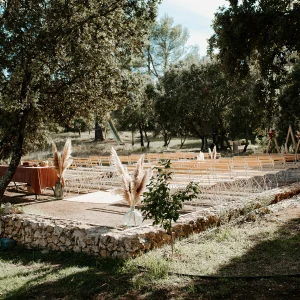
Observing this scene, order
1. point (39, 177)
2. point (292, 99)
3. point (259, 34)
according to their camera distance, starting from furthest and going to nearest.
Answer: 1. point (292, 99)
2. point (39, 177)
3. point (259, 34)

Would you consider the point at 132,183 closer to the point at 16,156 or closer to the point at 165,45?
the point at 16,156

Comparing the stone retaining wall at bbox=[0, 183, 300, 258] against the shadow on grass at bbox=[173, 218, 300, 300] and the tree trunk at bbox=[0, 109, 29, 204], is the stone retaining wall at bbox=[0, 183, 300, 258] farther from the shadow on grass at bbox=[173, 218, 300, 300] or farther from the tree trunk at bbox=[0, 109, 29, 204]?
the shadow on grass at bbox=[173, 218, 300, 300]

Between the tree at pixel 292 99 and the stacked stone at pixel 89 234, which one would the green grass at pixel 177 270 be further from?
the tree at pixel 292 99

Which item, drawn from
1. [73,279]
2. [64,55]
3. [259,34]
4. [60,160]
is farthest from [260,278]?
[60,160]

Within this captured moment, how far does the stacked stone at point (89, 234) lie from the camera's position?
631 cm

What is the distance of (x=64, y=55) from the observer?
9.18m

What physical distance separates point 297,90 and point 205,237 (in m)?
17.3

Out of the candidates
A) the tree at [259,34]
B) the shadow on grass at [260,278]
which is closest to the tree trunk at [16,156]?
the tree at [259,34]

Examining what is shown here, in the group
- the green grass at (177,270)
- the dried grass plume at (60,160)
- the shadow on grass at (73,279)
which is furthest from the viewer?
the dried grass plume at (60,160)

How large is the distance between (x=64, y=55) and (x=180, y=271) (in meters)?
5.86

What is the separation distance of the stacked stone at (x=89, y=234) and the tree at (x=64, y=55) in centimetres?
144

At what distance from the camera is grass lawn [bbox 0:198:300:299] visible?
4.89m

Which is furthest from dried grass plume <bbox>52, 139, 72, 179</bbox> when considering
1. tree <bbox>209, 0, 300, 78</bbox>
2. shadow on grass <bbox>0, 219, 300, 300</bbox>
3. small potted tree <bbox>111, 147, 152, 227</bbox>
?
tree <bbox>209, 0, 300, 78</bbox>

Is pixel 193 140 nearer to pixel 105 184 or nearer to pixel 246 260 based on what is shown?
pixel 105 184
